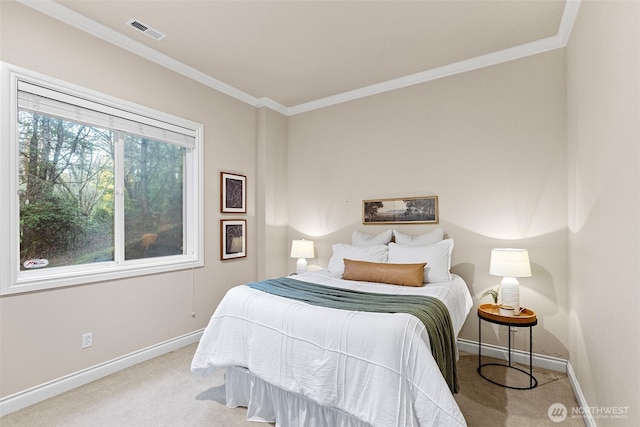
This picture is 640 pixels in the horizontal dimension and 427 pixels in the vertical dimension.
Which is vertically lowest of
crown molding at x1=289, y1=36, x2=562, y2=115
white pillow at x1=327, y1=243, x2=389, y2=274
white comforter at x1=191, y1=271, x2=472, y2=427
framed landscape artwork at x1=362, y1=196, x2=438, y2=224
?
white comforter at x1=191, y1=271, x2=472, y2=427

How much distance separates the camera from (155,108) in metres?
3.09

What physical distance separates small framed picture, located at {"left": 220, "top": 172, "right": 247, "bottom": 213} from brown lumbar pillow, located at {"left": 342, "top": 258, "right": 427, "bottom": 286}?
1670mm

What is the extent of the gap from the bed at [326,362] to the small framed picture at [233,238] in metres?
1.39

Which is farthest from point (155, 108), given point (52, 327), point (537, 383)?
point (537, 383)

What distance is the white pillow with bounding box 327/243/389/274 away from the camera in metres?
3.21

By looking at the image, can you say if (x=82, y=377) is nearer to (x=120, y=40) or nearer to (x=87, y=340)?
(x=87, y=340)

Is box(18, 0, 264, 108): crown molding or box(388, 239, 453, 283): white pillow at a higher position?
box(18, 0, 264, 108): crown molding

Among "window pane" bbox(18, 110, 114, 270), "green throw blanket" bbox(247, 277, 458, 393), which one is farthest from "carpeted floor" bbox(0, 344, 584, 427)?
"window pane" bbox(18, 110, 114, 270)

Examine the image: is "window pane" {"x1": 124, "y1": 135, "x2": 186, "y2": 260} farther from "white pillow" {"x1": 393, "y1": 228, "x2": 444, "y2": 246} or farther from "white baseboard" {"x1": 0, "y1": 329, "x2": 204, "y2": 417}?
"white pillow" {"x1": 393, "y1": 228, "x2": 444, "y2": 246}

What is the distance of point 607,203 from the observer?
1.65m

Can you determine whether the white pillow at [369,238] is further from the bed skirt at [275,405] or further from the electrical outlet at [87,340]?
the electrical outlet at [87,340]

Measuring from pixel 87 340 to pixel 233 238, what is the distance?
1743mm

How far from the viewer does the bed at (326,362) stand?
1565mm

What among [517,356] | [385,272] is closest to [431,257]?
[385,272]
